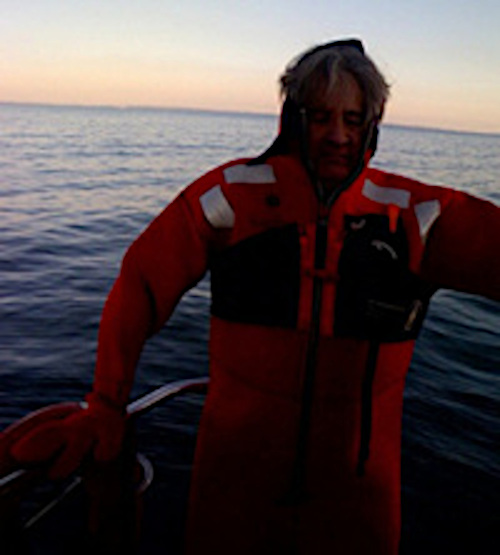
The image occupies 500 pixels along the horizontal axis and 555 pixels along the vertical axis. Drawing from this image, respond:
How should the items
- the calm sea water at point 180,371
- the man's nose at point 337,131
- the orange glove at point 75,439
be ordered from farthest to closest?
the calm sea water at point 180,371
the man's nose at point 337,131
the orange glove at point 75,439

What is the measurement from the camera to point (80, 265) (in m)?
11.9

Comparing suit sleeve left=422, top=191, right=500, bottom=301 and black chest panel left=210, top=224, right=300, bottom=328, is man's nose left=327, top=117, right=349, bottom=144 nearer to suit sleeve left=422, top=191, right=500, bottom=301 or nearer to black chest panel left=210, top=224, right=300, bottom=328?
black chest panel left=210, top=224, right=300, bottom=328

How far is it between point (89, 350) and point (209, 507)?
19.1 feet

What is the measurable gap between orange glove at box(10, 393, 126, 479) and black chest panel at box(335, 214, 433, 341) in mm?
844

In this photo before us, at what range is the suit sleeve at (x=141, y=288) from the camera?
1.82m

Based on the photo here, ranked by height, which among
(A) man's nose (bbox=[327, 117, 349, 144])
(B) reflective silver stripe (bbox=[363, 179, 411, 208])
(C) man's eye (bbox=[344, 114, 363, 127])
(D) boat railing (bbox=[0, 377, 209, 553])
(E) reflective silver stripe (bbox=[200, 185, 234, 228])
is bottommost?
(D) boat railing (bbox=[0, 377, 209, 553])

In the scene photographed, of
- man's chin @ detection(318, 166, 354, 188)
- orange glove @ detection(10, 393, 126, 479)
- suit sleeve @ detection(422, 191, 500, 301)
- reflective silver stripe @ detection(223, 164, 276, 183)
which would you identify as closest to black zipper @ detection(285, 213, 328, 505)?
man's chin @ detection(318, 166, 354, 188)

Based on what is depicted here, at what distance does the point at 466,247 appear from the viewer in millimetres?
1860

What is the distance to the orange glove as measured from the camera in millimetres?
1711

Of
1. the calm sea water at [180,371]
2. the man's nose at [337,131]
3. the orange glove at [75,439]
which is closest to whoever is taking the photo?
the orange glove at [75,439]

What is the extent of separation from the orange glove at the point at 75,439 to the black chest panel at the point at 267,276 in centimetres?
57

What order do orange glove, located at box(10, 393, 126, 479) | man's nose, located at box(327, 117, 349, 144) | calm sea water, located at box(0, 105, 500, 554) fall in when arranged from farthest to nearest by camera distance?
calm sea water, located at box(0, 105, 500, 554)
man's nose, located at box(327, 117, 349, 144)
orange glove, located at box(10, 393, 126, 479)

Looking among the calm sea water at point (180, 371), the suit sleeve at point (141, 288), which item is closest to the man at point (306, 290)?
the suit sleeve at point (141, 288)

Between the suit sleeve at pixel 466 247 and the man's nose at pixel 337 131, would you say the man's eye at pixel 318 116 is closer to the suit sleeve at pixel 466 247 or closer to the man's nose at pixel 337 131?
the man's nose at pixel 337 131
